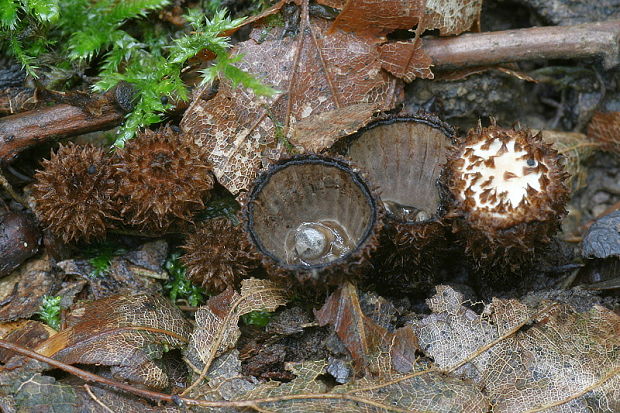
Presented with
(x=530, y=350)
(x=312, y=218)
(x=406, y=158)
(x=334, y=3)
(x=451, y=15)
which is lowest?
(x=530, y=350)

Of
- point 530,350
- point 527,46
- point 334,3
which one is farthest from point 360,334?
point 527,46

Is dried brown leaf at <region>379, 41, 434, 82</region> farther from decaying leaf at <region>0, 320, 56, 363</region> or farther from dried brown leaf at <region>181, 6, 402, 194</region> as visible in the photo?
decaying leaf at <region>0, 320, 56, 363</region>

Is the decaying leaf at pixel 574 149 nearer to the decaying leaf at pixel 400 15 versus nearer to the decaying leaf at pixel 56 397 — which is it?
the decaying leaf at pixel 400 15

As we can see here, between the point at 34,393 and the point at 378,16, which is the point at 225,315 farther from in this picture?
the point at 378,16

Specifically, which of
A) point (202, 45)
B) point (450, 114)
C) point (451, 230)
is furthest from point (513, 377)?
point (202, 45)

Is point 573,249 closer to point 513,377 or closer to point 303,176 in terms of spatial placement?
point 513,377

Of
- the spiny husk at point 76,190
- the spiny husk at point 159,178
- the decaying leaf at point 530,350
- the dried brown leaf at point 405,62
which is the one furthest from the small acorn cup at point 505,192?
the spiny husk at point 76,190

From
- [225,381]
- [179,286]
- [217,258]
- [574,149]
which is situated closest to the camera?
[225,381]
